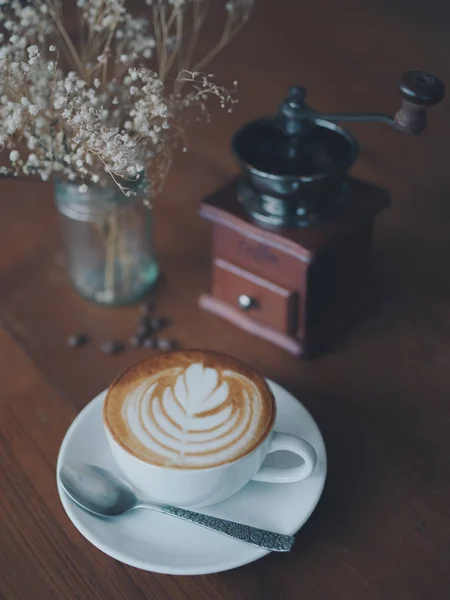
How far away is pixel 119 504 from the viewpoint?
925 millimetres

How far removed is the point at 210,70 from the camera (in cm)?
184

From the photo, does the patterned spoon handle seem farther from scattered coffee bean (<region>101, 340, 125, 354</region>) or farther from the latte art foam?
scattered coffee bean (<region>101, 340, 125, 354</region>)

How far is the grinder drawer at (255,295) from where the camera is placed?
119 cm

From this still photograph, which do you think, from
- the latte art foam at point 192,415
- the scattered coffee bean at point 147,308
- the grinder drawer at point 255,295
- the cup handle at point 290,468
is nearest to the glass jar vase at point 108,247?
the scattered coffee bean at point 147,308

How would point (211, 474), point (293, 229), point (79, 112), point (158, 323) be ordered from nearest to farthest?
point (211, 474), point (79, 112), point (293, 229), point (158, 323)

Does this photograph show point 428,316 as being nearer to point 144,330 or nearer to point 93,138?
point 144,330

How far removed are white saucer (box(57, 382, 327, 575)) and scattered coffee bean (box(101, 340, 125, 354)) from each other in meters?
0.20

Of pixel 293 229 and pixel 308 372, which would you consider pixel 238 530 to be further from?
pixel 293 229

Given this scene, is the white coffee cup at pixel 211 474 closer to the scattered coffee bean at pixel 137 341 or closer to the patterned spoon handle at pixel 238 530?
the patterned spoon handle at pixel 238 530

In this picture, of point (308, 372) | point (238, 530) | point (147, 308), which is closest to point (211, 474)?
point (238, 530)

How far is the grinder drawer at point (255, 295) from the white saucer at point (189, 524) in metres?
0.23

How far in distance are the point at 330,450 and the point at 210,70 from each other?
3.59 feet

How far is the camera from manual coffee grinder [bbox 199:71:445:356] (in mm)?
1126

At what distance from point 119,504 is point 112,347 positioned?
0.32 m
